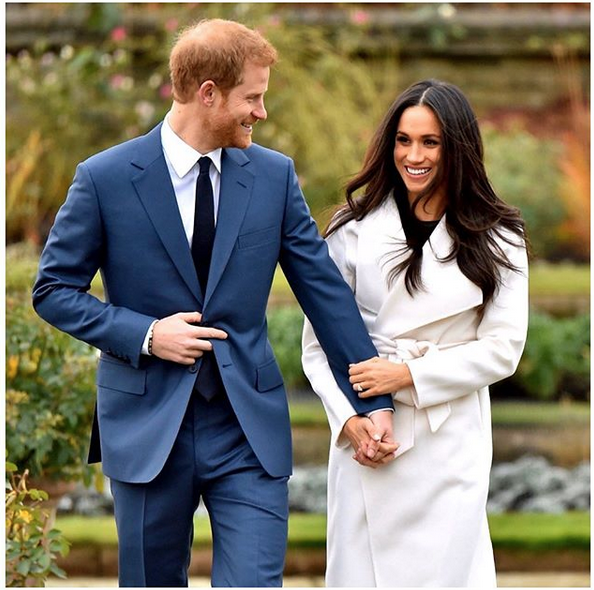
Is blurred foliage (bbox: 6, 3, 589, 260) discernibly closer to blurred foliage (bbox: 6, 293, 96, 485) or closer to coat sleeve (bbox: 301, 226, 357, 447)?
blurred foliage (bbox: 6, 293, 96, 485)

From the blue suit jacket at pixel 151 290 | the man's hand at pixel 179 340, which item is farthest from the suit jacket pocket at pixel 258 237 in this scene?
the man's hand at pixel 179 340

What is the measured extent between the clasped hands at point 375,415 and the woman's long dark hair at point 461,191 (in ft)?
0.77

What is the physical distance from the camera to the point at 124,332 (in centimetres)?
366

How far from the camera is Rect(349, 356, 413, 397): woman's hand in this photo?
3.89 m

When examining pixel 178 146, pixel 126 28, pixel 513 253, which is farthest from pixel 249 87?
pixel 126 28

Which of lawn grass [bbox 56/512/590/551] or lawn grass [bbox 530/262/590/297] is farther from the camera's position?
lawn grass [bbox 530/262/590/297]

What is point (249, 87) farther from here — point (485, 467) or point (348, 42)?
point (348, 42)

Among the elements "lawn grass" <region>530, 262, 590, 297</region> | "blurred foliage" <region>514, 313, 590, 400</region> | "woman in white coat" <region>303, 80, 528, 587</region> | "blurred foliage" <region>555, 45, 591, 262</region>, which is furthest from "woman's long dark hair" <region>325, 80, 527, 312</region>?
"blurred foliage" <region>555, 45, 591, 262</region>

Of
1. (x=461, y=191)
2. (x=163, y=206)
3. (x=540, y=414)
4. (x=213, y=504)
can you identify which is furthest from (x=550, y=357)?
(x=163, y=206)

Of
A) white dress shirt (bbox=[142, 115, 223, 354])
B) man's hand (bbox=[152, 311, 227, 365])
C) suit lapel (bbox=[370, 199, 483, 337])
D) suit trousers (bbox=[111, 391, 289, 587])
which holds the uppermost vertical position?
white dress shirt (bbox=[142, 115, 223, 354])

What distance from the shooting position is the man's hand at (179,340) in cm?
364

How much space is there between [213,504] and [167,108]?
7.89 m

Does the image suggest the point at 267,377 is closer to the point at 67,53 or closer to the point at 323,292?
the point at 323,292

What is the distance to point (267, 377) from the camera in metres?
3.82
